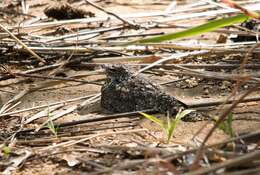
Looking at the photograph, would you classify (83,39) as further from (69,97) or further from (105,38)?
(69,97)

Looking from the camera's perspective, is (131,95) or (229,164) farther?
(131,95)

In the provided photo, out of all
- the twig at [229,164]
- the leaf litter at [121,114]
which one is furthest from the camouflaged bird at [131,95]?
the twig at [229,164]

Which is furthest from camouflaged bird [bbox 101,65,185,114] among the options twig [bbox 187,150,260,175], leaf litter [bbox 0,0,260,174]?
twig [bbox 187,150,260,175]

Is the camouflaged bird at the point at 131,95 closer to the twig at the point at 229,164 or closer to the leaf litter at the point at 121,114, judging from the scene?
the leaf litter at the point at 121,114

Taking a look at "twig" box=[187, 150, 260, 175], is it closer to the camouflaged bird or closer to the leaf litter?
the leaf litter

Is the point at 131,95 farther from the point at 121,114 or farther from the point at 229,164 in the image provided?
the point at 229,164

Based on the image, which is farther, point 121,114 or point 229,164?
point 121,114

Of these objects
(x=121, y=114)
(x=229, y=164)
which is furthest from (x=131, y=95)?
(x=229, y=164)

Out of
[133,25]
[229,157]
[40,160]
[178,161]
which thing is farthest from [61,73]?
[229,157]
